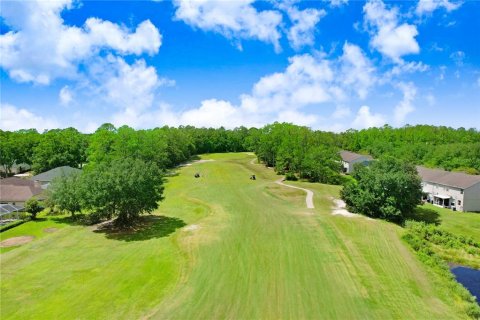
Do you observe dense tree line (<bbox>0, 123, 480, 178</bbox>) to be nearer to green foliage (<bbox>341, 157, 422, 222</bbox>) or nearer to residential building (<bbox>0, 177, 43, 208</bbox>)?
residential building (<bbox>0, 177, 43, 208</bbox>)

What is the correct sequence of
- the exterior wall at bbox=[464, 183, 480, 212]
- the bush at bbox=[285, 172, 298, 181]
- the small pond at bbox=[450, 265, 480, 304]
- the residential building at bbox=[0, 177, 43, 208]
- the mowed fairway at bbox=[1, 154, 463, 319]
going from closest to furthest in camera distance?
the mowed fairway at bbox=[1, 154, 463, 319] < the small pond at bbox=[450, 265, 480, 304] < the residential building at bbox=[0, 177, 43, 208] < the exterior wall at bbox=[464, 183, 480, 212] < the bush at bbox=[285, 172, 298, 181]

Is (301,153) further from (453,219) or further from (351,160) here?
(453,219)

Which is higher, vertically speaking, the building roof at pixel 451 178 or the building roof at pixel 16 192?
the building roof at pixel 451 178

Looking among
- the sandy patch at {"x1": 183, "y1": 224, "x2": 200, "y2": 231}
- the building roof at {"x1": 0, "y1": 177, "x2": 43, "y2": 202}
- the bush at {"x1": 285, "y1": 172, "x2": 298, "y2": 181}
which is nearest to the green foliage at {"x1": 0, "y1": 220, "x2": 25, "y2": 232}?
the building roof at {"x1": 0, "y1": 177, "x2": 43, "y2": 202}

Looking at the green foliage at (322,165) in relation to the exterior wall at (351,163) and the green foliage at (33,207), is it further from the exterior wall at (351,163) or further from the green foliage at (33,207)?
the green foliage at (33,207)

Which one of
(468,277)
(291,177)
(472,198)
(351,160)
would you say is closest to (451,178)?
(472,198)

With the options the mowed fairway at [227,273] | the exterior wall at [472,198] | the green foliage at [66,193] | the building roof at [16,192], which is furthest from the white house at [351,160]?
the building roof at [16,192]

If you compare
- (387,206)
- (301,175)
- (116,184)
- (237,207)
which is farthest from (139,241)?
(301,175)
